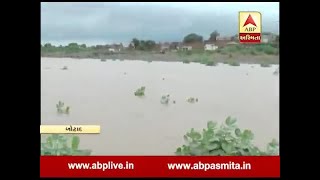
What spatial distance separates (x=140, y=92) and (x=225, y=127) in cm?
72

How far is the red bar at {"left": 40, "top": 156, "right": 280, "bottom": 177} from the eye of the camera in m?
4.96

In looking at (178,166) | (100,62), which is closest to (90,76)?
(100,62)

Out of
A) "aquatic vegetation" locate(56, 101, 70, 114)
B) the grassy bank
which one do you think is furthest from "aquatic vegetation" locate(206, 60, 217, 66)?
"aquatic vegetation" locate(56, 101, 70, 114)

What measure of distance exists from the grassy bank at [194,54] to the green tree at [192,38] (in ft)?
0.32

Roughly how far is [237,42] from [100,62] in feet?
3.56

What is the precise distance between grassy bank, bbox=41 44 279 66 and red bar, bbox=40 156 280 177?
0.77 meters

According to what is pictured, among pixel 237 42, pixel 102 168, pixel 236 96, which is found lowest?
pixel 102 168

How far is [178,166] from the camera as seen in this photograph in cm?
498

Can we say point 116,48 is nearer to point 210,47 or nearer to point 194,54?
point 194,54

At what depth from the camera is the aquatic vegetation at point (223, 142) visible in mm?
5023

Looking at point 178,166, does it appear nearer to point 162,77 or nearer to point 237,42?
point 162,77

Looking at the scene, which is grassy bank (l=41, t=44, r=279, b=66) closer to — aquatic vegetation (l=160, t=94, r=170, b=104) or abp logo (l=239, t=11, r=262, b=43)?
abp logo (l=239, t=11, r=262, b=43)

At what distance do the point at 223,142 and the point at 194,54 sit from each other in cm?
73
